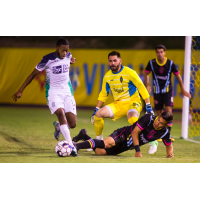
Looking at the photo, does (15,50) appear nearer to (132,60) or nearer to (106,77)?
(132,60)

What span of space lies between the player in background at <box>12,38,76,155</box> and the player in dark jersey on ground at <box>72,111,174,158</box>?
0.63m

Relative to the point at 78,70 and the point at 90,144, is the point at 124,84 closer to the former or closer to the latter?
the point at 90,144

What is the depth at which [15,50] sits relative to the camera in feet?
52.7

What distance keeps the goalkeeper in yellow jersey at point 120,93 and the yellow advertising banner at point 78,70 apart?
8.83 m

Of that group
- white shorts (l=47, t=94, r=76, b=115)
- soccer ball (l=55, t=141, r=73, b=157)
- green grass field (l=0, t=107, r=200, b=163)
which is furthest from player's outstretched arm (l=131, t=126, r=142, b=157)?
white shorts (l=47, t=94, r=76, b=115)

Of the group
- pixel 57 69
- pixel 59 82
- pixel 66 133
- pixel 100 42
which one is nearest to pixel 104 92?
pixel 59 82

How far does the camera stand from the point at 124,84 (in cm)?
600

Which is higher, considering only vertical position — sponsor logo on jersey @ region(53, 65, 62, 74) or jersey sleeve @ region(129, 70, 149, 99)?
sponsor logo on jersey @ region(53, 65, 62, 74)

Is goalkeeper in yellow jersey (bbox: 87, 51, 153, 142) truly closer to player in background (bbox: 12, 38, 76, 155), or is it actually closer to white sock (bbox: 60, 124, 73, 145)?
player in background (bbox: 12, 38, 76, 155)

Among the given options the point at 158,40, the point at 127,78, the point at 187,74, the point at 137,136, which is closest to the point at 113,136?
the point at 137,136

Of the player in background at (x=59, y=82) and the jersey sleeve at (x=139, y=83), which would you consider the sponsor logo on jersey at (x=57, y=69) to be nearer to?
the player in background at (x=59, y=82)

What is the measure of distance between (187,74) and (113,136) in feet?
10.3

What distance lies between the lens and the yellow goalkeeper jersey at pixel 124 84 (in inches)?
233

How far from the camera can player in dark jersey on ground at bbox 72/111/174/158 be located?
5125mm
